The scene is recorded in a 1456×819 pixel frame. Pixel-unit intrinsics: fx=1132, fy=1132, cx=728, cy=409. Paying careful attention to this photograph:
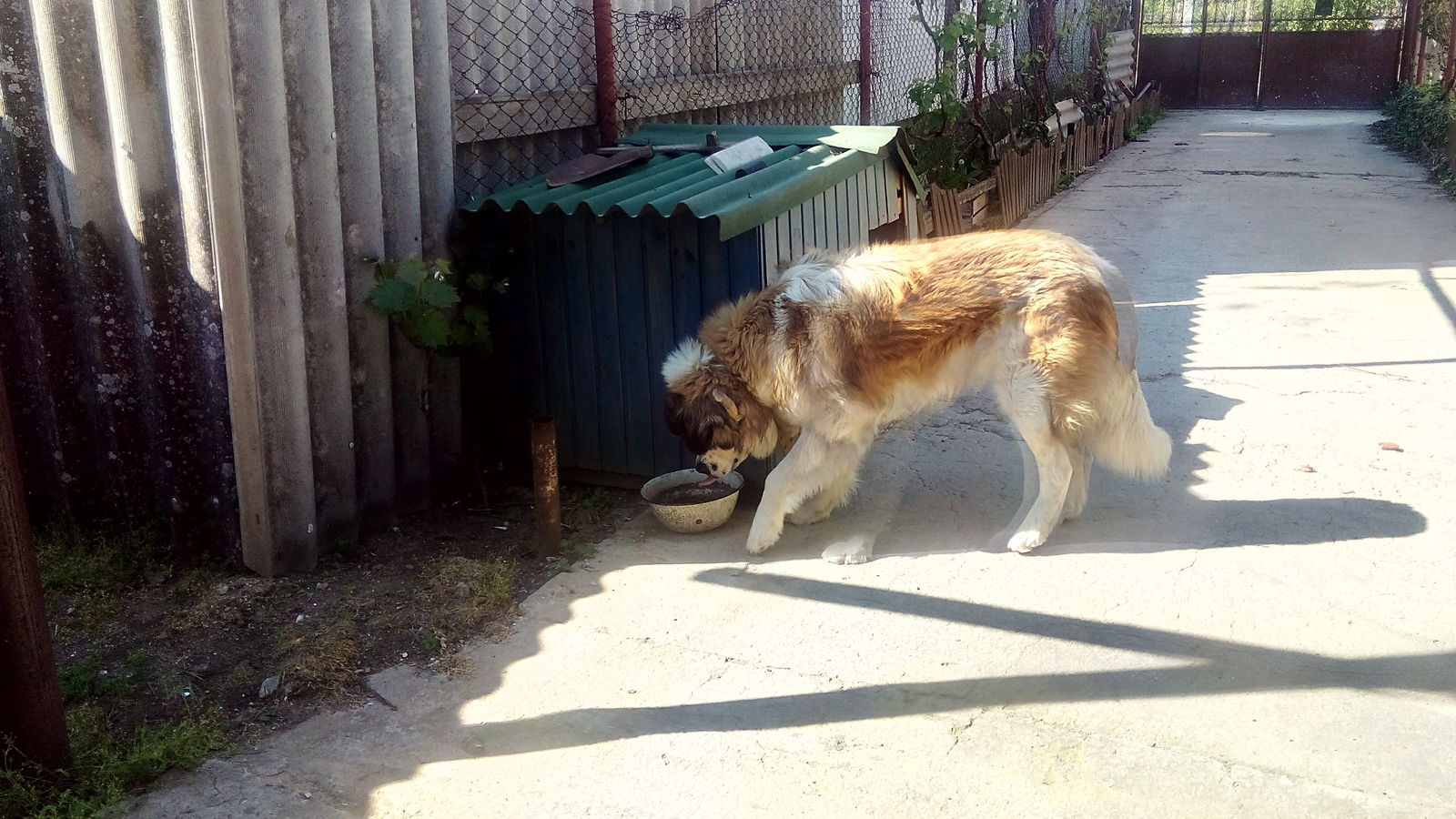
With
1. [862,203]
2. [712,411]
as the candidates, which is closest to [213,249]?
[712,411]

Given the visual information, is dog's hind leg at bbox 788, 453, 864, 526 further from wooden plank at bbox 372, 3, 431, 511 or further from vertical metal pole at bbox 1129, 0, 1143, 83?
vertical metal pole at bbox 1129, 0, 1143, 83

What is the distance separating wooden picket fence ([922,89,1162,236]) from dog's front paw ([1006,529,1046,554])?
484cm

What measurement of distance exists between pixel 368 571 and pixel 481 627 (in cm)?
77

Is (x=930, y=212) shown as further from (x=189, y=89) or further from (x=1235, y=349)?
(x=189, y=89)

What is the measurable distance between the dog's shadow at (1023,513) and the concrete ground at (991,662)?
0.06 ft

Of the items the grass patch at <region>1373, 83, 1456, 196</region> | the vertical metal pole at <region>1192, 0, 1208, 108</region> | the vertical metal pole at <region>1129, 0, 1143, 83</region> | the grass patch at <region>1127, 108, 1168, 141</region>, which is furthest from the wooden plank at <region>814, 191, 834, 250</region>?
the vertical metal pole at <region>1192, 0, 1208, 108</region>

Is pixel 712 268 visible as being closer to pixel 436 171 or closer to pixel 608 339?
pixel 608 339

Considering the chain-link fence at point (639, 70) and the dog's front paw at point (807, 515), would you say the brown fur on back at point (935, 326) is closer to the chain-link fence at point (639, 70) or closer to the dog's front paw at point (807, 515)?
the dog's front paw at point (807, 515)

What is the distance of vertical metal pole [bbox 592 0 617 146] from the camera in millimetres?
5789

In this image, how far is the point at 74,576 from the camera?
435 cm

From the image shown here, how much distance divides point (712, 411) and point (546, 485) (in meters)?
0.75

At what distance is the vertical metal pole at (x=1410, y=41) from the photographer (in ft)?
69.4

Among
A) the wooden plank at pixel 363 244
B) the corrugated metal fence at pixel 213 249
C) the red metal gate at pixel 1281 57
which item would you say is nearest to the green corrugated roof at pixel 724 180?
the wooden plank at pixel 363 244

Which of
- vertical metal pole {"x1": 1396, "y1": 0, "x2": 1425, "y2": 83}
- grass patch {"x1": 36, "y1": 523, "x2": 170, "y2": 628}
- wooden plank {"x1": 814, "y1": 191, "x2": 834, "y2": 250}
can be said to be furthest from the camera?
vertical metal pole {"x1": 1396, "y1": 0, "x2": 1425, "y2": 83}
